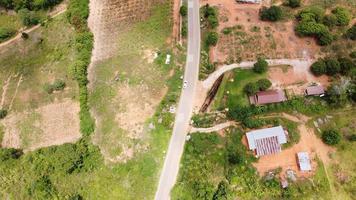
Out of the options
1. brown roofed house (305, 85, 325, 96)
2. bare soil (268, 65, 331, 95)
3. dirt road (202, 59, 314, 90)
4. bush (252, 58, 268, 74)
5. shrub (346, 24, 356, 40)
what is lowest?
brown roofed house (305, 85, 325, 96)

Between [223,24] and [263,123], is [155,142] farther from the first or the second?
[223,24]

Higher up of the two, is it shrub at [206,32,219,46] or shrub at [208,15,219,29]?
shrub at [208,15,219,29]

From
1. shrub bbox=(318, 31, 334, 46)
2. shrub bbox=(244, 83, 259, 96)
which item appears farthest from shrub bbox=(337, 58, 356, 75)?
shrub bbox=(244, 83, 259, 96)

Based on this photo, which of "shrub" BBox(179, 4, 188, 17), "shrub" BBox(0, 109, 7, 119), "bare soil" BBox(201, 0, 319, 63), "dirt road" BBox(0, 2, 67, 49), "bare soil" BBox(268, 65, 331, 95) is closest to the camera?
"bare soil" BBox(268, 65, 331, 95)

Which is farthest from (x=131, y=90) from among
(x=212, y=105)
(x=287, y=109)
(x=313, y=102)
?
(x=313, y=102)

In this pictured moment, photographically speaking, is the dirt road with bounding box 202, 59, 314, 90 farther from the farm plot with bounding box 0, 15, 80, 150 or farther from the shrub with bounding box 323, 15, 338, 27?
the farm plot with bounding box 0, 15, 80, 150

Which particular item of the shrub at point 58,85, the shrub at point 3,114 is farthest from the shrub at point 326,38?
the shrub at point 3,114
